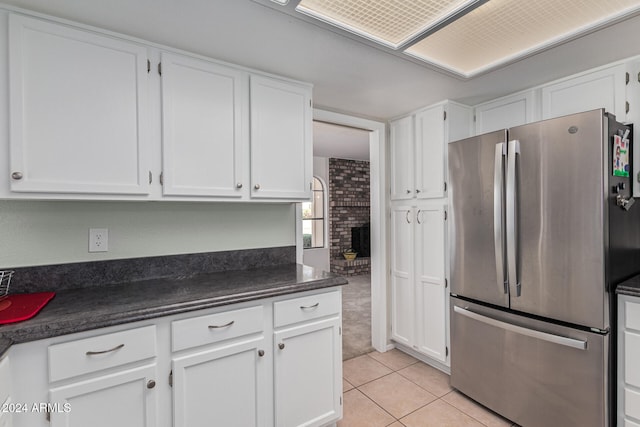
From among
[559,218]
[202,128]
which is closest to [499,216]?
[559,218]

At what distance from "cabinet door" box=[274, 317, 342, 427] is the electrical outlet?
1087 millimetres

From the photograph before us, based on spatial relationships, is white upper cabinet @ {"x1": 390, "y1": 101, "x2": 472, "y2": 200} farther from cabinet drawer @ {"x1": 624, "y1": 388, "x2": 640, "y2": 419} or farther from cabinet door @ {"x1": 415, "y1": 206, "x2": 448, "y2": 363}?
cabinet drawer @ {"x1": 624, "y1": 388, "x2": 640, "y2": 419}

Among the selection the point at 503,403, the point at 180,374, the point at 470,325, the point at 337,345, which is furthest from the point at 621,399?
the point at 180,374

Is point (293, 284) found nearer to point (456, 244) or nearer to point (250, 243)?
point (250, 243)

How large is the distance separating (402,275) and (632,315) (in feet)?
5.12

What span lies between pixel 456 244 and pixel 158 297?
1929 mm

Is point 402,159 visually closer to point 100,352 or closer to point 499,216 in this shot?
point 499,216

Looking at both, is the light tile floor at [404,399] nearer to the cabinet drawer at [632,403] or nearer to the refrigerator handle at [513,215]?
the cabinet drawer at [632,403]

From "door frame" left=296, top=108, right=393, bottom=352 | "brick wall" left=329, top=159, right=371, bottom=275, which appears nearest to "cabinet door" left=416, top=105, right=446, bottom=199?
"door frame" left=296, top=108, right=393, bottom=352

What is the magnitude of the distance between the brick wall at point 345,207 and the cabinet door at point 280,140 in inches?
177

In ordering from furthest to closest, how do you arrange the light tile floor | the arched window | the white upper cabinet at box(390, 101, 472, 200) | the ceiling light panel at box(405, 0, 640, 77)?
the arched window → the white upper cabinet at box(390, 101, 472, 200) → the light tile floor → the ceiling light panel at box(405, 0, 640, 77)

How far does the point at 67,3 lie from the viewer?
51.8 inches

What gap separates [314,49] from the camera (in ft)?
5.54

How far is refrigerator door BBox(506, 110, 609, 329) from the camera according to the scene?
156 centimetres
